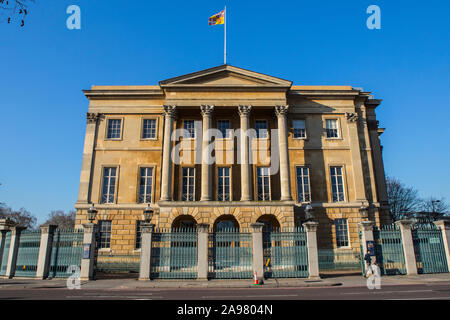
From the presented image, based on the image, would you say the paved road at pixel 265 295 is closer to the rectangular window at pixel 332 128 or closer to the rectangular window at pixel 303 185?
the rectangular window at pixel 303 185

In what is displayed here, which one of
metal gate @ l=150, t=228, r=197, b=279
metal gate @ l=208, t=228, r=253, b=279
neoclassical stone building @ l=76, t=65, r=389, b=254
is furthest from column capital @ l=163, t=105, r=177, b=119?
metal gate @ l=208, t=228, r=253, b=279

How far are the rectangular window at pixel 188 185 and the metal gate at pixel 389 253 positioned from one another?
1488 centimetres

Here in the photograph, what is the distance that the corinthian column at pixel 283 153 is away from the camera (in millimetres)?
26250

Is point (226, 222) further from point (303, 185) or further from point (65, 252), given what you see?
point (65, 252)

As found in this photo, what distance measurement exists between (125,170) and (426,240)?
77.6 feet

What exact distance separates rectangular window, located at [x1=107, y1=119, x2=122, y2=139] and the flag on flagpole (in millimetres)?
12550

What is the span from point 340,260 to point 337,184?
675 centimetres

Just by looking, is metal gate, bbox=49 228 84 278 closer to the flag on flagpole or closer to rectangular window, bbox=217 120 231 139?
rectangular window, bbox=217 120 231 139

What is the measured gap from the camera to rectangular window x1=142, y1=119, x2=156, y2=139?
2995cm

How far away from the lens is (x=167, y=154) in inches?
1069

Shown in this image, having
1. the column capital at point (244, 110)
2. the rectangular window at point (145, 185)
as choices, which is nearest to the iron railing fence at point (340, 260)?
the column capital at point (244, 110)

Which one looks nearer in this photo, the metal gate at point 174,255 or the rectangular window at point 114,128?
the metal gate at point 174,255
